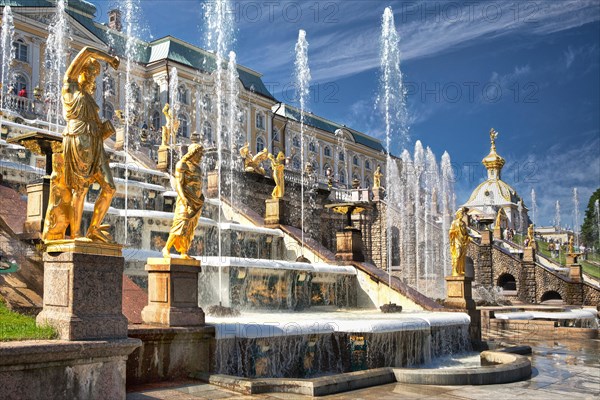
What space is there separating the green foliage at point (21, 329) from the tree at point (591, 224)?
7606 centimetres

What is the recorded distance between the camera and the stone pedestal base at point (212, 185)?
2467 centimetres

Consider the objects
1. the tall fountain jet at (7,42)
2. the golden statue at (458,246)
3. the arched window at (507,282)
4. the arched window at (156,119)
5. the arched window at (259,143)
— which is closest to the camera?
the golden statue at (458,246)

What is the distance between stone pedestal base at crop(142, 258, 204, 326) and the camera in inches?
380

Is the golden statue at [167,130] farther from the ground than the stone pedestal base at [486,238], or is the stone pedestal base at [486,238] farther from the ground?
the golden statue at [167,130]

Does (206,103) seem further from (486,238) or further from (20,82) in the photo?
(486,238)

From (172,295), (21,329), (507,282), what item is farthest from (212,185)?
(507,282)

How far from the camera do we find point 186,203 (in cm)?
1040

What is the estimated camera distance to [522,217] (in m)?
84.4

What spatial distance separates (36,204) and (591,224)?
79.0 meters

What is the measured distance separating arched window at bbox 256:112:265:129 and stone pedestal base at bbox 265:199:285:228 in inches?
1641

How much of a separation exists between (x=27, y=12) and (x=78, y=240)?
137 feet

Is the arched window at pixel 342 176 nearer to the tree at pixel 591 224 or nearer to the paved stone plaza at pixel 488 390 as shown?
the tree at pixel 591 224

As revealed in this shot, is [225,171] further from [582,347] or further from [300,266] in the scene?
[582,347]

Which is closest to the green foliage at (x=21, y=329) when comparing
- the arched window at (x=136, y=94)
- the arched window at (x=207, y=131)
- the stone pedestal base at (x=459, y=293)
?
the stone pedestal base at (x=459, y=293)
